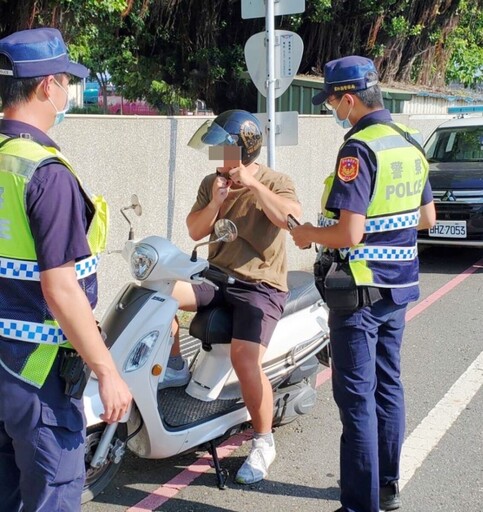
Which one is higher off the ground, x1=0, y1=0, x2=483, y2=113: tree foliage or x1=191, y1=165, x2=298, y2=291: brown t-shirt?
x1=0, y1=0, x2=483, y2=113: tree foliage

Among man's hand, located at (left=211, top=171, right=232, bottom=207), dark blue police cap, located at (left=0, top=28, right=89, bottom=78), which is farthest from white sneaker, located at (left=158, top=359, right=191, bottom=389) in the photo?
dark blue police cap, located at (left=0, top=28, right=89, bottom=78)

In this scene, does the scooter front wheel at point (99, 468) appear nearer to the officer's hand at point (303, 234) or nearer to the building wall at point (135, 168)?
the officer's hand at point (303, 234)

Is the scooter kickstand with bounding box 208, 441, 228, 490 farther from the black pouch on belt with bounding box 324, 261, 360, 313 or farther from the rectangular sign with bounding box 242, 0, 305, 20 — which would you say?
the rectangular sign with bounding box 242, 0, 305, 20

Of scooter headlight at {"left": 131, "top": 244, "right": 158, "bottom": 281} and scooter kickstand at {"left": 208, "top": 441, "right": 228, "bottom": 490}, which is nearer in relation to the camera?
scooter headlight at {"left": 131, "top": 244, "right": 158, "bottom": 281}

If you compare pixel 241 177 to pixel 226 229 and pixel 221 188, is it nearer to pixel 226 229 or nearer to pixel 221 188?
pixel 221 188

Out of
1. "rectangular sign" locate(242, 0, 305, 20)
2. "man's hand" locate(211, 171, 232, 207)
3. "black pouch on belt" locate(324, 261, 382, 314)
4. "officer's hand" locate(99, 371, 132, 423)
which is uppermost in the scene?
"rectangular sign" locate(242, 0, 305, 20)

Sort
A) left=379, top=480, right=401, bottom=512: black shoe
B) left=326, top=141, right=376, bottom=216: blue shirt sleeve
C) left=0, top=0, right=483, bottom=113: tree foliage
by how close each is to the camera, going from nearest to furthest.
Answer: left=326, top=141, right=376, bottom=216: blue shirt sleeve < left=379, top=480, right=401, bottom=512: black shoe < left=0, top=0, right=483, bottom=113: tree foliage

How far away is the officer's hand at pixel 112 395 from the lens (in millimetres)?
2156

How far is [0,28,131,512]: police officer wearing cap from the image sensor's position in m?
2.09

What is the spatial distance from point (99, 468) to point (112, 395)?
4.48ft

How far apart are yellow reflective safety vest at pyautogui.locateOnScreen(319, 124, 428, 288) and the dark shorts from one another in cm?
64

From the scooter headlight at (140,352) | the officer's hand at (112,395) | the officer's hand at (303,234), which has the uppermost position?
the officer's hand at (303,234)

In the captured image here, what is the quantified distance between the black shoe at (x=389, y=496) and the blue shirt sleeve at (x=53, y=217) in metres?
2.03

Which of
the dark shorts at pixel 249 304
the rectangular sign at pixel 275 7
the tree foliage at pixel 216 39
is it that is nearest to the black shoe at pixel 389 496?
the dark shorts at pixel 249 304
